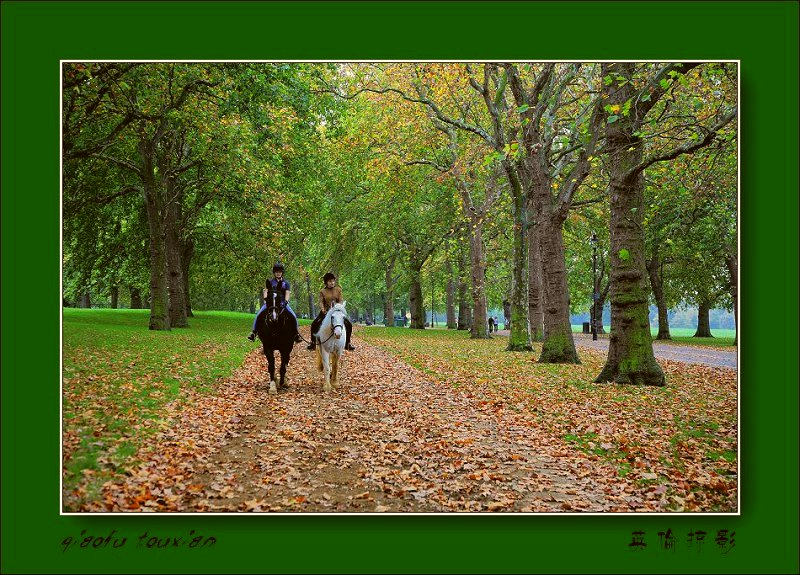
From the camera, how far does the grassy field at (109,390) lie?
20.2 feet

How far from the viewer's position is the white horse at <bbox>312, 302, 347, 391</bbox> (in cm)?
1114

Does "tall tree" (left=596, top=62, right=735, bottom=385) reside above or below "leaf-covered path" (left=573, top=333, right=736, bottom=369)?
above

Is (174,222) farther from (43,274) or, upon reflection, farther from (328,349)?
(43,274)

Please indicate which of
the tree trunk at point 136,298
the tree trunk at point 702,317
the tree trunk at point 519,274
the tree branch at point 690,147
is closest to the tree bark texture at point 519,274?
the tree trunk at point 519,274

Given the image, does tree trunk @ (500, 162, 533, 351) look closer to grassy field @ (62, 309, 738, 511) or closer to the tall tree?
grassy field @ (62, 309, 738, 511)

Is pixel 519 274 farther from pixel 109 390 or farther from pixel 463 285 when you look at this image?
pixel 463 285

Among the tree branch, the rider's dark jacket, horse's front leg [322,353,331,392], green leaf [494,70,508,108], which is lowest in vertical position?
horse's front leg [322,353,331,392]

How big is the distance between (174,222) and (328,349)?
13.6m

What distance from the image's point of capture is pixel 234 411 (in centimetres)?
907

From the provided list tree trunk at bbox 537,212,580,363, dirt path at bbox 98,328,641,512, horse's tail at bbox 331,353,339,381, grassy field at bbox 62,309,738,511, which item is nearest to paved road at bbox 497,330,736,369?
grassy field at bbox 62,309,738,511

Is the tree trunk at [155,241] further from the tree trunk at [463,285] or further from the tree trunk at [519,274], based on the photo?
the tree trunk at [463,285]

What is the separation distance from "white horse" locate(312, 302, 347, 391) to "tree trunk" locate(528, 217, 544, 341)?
8.98 metres

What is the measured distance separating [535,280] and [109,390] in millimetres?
15055

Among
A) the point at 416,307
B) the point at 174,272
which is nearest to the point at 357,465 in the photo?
the point at 174,272
